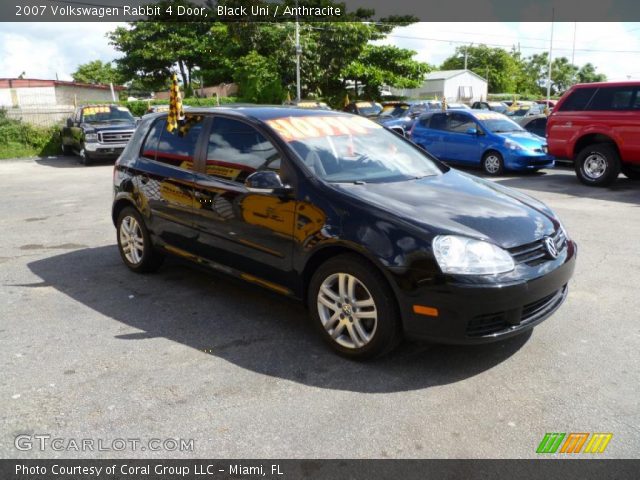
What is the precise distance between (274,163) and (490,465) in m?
2.46

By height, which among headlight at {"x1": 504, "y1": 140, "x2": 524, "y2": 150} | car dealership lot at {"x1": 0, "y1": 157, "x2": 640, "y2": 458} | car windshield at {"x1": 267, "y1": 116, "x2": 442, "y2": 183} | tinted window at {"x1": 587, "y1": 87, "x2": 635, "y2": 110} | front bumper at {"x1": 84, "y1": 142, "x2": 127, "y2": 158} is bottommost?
car dealership lot at {"x1": 0, "y1": 157, "x2": 640, "y2": 458}

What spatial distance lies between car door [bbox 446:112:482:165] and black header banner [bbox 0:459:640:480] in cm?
1087

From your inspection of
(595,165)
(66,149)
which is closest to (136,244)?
(595,165)

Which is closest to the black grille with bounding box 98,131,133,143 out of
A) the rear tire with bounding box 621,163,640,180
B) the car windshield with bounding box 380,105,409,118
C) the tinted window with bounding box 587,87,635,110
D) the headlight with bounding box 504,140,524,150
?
the car windshield with bounding box 380,105,409,118

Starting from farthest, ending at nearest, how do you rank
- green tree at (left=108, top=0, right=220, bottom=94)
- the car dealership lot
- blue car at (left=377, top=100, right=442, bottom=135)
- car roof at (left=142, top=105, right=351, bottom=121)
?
green tree at (left=108, top=0, right=220, bottom=94), blue car at (left=377, top=100, right=442, bottom=135), car roof at (left=142, top=105, right=351, bottom=121), the car dealership lot

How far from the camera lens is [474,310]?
3.25 m

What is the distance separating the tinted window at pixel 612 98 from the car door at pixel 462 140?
2900mm

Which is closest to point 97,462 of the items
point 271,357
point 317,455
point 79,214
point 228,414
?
point 228,414

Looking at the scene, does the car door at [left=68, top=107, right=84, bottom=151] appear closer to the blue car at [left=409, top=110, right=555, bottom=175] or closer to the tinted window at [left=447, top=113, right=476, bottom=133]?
the blue car at [left=409, top=110, right=555, bottom=175]

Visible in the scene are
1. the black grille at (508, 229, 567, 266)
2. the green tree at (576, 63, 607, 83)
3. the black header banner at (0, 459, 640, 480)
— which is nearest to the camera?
the black header banner at (0, 459, 640, 480)

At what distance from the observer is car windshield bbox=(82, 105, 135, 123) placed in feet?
58.1

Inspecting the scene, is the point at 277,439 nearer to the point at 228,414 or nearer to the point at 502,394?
the point at 228,414

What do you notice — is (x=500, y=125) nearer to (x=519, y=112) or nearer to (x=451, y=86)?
(x=519, y=112)

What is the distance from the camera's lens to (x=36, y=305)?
493 centimetres
